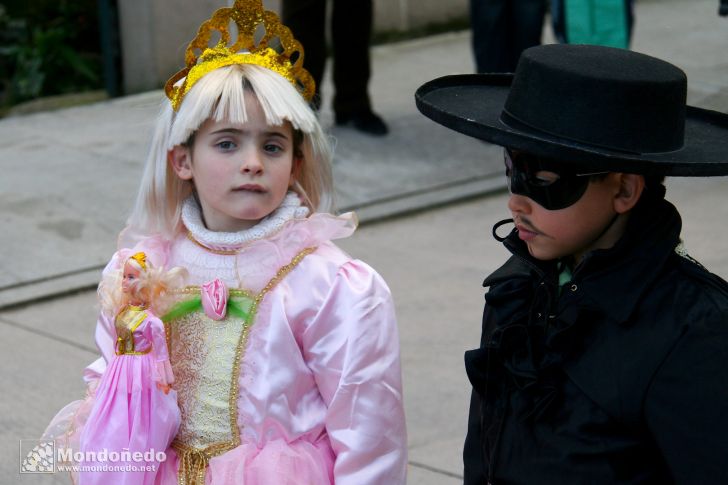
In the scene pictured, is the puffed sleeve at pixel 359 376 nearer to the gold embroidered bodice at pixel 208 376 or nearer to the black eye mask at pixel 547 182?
the gold embroidered bodice at pixel 208 376

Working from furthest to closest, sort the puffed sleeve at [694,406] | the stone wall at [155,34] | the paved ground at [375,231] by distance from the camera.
A: 1. the stone wall at [155,34]
2. the paved ground at [375,231]
3. the puffed sleeve at [694,406]

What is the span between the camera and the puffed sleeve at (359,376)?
8.86 ft

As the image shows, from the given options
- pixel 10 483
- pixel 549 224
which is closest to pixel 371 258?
pixel 10 483

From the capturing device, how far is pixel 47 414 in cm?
441

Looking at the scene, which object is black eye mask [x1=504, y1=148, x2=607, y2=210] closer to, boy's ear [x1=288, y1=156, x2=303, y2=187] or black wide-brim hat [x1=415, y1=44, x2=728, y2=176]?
black wide-brim hat [x1=415, y1=44, x2=728, y2=176]

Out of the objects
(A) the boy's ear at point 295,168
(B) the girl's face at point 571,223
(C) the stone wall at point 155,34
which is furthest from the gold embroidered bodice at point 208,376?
(C) the stone wall at point 155,34

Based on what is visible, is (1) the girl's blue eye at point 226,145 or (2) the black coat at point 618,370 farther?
(1) the girl's blue eye at point 226,145

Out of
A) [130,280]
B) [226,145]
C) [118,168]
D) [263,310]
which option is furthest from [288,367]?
[118,168]

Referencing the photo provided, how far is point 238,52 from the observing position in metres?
2.98

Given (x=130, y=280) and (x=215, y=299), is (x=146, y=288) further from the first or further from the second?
(x=215, y=299)

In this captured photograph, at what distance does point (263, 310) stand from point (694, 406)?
1.07m

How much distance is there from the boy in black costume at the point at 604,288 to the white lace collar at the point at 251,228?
615mm

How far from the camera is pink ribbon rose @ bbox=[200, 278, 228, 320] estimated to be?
9.20 ft

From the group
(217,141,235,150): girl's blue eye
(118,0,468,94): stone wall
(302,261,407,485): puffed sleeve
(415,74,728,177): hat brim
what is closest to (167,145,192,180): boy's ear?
(217,141,235,150): girl's blue eye
